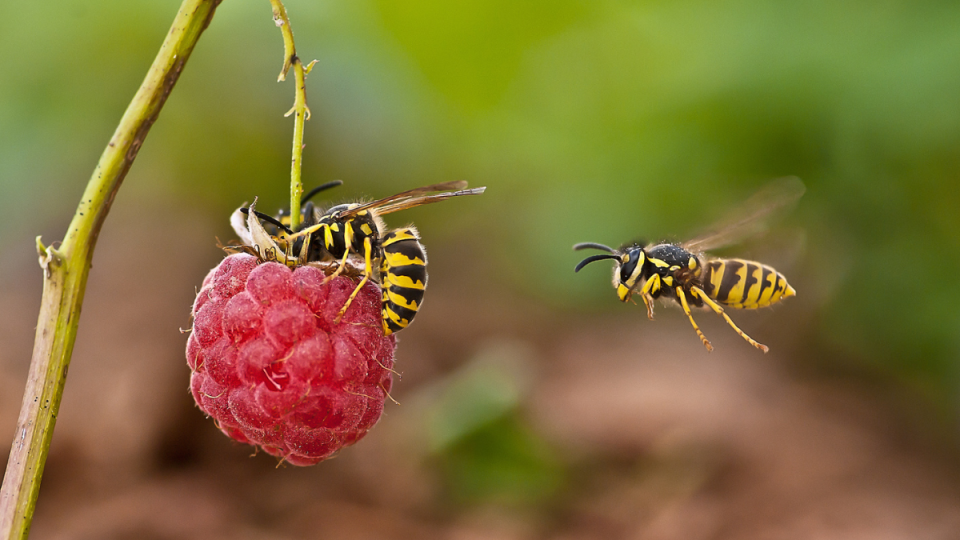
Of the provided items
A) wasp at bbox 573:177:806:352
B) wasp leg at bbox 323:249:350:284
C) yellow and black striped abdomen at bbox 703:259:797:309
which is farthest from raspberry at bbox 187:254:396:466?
yellow and black striped abdomen at bbox 703:259:797:309

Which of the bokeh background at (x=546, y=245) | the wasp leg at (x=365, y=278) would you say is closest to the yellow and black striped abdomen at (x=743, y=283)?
the wasp leg at (x=365, y=278)

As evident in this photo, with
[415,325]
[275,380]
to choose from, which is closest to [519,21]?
[415,325]

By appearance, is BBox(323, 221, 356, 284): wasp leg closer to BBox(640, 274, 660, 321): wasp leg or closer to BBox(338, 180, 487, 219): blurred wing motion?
BBox(338, 180, 487, 219): blurred wing motion

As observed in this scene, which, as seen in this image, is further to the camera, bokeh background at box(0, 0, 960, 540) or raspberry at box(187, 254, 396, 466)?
bokeh background at box(0, 0, 960, 540)

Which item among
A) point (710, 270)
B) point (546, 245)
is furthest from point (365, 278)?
point (546, 245)

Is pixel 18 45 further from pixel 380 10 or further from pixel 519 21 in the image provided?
pixel 519 21

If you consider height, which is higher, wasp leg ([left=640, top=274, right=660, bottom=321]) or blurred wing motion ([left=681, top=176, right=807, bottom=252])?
blurred wing motion ([left=681, top=176, right=807, bottom=252])

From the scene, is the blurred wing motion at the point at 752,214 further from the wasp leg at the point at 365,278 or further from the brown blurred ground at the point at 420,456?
the brown blurred ground at the point at 420,456
